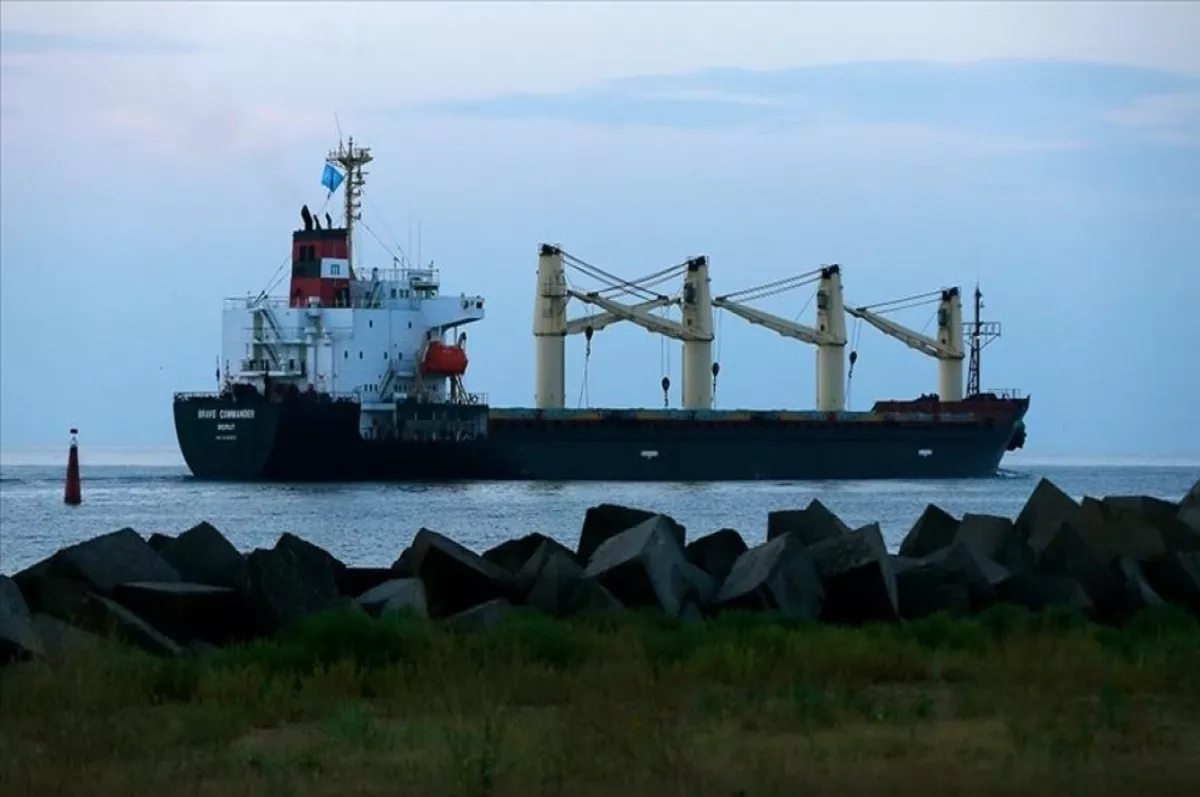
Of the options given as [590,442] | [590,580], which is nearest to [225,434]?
[590,442]

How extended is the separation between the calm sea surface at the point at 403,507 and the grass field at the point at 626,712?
35.9ft

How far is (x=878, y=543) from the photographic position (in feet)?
36.2

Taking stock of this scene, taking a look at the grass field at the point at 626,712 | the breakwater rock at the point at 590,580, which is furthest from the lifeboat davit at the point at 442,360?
the grass field at the point at 626,712

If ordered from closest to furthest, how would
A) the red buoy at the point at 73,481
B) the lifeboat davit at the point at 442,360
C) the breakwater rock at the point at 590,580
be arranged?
the breakwater rock at the point at 590,580 → the red buoy at the point at 73,481 → the lifeboat davit at the point at 442,360

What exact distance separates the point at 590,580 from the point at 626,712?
3.19 metres

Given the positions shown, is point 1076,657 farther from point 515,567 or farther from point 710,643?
point 515,567

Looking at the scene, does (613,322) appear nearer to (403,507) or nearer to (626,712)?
(403,507)

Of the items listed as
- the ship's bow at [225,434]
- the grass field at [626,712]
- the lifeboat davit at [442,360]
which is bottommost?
the grass field at [626,712]

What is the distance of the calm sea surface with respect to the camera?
2492cm

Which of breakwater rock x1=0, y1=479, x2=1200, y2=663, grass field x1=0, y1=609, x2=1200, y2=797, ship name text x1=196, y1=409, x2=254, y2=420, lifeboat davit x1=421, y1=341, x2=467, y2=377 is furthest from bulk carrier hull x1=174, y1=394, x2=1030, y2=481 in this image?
grass field x1=0, y1=609, x2=1200, y2=797

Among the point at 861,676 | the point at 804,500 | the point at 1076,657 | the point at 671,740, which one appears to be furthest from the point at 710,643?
the point at 804,500

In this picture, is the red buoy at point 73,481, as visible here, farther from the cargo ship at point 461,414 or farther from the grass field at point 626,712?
the grass field at point 626,712

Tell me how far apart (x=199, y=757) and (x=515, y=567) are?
546 cm

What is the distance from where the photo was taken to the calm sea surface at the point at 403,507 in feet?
81.8
